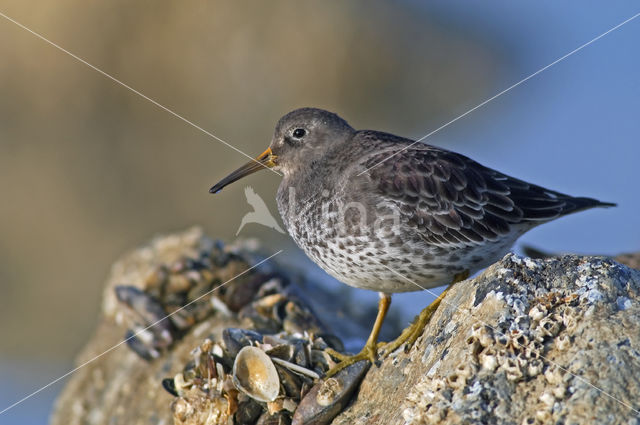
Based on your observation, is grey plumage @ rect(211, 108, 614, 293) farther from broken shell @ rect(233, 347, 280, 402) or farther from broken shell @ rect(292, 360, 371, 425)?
broken shell @ rect(233, 347, 280, 402)

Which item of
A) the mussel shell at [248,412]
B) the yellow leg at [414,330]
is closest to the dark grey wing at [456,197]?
the yellow leg at [414,330]

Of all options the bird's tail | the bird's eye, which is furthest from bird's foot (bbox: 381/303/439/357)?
the bird's eye

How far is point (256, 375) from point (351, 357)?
1.89ft

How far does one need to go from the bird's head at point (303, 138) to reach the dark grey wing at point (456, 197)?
1.78 feet

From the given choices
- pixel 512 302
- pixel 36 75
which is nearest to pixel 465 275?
pixel 512 302

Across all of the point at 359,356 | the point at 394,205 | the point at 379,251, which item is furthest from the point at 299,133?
the point at 359,356

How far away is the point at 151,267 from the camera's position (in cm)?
697

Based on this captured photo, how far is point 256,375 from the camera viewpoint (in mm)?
4301

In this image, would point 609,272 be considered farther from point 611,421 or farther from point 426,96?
point 426,96

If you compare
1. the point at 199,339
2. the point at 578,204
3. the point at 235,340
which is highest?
the point at 578,204

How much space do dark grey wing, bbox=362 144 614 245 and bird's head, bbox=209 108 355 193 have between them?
0.54 m

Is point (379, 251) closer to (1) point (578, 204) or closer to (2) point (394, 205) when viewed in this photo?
(2) point (394, 205)

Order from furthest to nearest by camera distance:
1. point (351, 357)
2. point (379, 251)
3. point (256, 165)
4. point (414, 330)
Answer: point (256, 165) < point (379, 251) < point (351, 357) < point (414, 330)

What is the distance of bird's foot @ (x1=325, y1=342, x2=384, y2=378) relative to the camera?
4.29 m
